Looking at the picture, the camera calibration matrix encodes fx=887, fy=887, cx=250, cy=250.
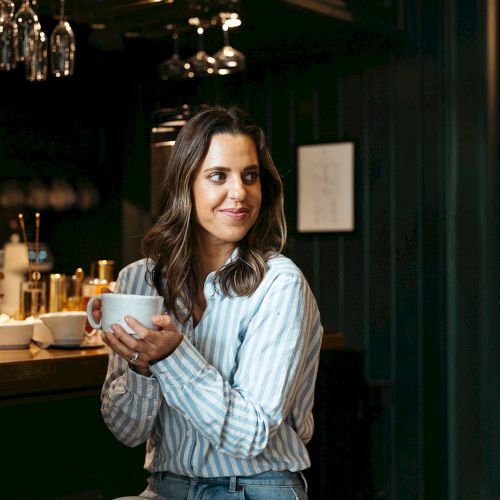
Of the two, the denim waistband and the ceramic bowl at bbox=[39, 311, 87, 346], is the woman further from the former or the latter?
the ceramic bowl at bbox=[39, 311, 87, 346]

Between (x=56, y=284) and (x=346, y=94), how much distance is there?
1773mm

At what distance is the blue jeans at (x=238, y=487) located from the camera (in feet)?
4.98

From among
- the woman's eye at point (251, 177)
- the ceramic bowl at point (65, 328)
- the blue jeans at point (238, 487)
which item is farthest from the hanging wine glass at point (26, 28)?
the blue jeans at point (238, 487)

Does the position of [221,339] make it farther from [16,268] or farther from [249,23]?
[249,23]

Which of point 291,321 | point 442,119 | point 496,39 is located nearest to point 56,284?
point 291,321

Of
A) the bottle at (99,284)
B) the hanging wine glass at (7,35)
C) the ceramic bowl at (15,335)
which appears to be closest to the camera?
the ceramic bowl at (15,335)

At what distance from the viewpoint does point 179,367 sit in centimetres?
140

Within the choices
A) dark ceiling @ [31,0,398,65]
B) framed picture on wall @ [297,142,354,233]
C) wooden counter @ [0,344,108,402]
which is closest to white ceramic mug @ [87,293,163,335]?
wooden counter @ [0,344,108,402]

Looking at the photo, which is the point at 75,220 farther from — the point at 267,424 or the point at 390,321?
the point at 267,424

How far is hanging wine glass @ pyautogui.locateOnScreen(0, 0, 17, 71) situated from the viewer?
2438mm

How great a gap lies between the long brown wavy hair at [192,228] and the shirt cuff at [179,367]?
0.60 feet

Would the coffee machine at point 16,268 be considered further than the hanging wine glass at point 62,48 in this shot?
Yes

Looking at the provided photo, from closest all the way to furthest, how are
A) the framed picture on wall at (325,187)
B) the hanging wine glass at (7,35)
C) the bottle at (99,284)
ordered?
the hanging wine glass at (7,35), the bottle at (99,284), the framed picture on wall at (325,187)

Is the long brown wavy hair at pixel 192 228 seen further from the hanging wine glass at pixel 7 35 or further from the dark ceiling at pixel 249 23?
the dark ceiling at pixel 249 23
